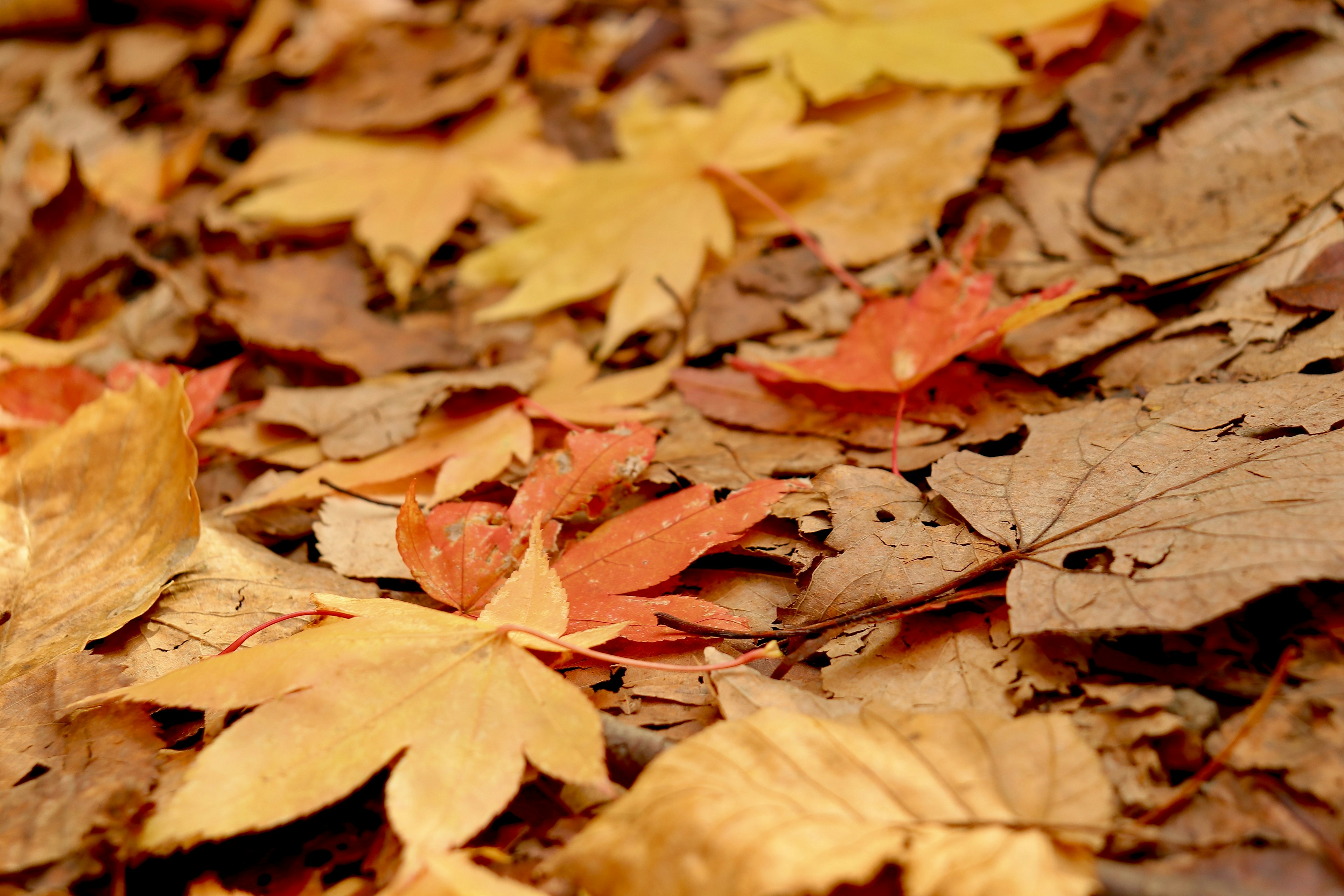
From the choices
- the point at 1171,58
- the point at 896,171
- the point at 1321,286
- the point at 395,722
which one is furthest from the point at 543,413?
the point at 1171,58

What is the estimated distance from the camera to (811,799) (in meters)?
0.65

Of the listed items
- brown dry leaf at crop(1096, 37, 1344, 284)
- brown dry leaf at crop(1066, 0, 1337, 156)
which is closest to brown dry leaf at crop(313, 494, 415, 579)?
brown dry leaf at crop(1096, 37, 1344, 284)

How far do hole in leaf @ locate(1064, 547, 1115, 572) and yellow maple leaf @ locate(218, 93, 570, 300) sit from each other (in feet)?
4.66

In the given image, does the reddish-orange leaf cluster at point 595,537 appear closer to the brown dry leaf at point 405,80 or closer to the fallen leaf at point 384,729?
the fallen leaf at point 384,729

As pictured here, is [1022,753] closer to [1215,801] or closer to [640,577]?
[1215,801]

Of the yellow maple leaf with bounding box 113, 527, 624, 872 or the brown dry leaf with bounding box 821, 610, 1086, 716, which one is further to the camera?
the brown dry leaf with bounding box 821, 610, 1086, 716

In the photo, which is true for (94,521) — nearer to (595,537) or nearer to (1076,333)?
(595,537)

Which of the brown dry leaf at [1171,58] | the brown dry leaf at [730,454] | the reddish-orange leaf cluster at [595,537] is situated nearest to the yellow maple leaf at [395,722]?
the reddish-orange leaf cluster at [595,537]

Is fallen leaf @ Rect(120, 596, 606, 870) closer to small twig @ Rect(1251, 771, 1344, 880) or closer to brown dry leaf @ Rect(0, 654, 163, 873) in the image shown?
brown dry leaf @ Rect(0, 654, 163, 873)

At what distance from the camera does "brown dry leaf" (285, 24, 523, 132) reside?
6.92ft

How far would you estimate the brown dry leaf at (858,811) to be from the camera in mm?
578

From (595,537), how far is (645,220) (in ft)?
2.80

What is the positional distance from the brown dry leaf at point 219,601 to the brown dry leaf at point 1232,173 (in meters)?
1.32

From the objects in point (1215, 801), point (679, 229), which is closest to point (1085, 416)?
point (1215, 801)
